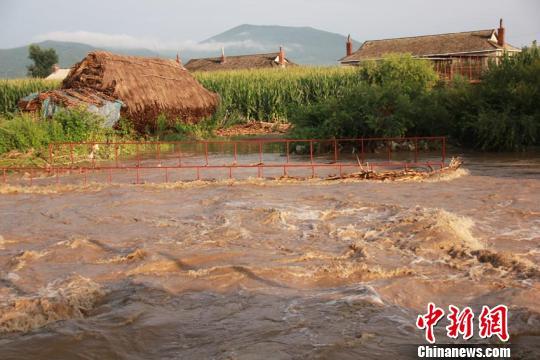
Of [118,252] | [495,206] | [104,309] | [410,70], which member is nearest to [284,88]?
[410,70]

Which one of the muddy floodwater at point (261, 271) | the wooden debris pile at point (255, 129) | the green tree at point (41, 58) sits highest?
the green tree at point (41, 58)

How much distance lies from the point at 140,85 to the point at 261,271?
17.7 meters

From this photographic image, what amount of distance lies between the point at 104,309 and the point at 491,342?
3.18 metres

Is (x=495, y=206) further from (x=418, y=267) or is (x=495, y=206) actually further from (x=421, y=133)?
(x=421, y=133)

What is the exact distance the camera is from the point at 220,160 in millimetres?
17062

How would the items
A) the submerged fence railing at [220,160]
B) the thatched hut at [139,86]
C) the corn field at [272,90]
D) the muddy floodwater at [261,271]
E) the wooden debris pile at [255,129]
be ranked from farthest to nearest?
the corn field at [272,90]
the wooden debris pile at [255,129]
the thatched hut at [139,86]
the submerged fence railing at [220,160]
the muddy floodwater at [261,271]

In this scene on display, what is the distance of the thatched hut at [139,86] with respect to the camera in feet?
70.1

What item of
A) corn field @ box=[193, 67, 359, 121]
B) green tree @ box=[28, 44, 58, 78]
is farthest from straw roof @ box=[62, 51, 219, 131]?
green tree @ box=[28, 44, 58, 78]

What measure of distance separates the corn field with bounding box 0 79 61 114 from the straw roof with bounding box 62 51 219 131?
9.64 metres

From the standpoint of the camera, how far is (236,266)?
6332mm

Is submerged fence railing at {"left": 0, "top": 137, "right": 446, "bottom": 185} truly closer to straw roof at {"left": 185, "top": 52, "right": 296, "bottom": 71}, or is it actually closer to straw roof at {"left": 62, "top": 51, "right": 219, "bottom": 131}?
straw roof at {"left": 62, "top": 51, "right": 219, "bottom": 131}

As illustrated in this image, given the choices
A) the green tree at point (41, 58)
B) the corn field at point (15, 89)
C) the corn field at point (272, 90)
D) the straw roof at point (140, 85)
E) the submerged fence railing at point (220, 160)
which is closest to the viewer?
the submerged fence railing at point (220, 160)

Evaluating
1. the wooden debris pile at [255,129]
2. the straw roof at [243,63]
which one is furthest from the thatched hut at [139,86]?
the straw roof at [243,63]

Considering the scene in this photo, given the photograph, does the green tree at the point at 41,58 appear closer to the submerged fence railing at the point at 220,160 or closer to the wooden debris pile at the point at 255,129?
the wooden debris pile at the point at 255,129
